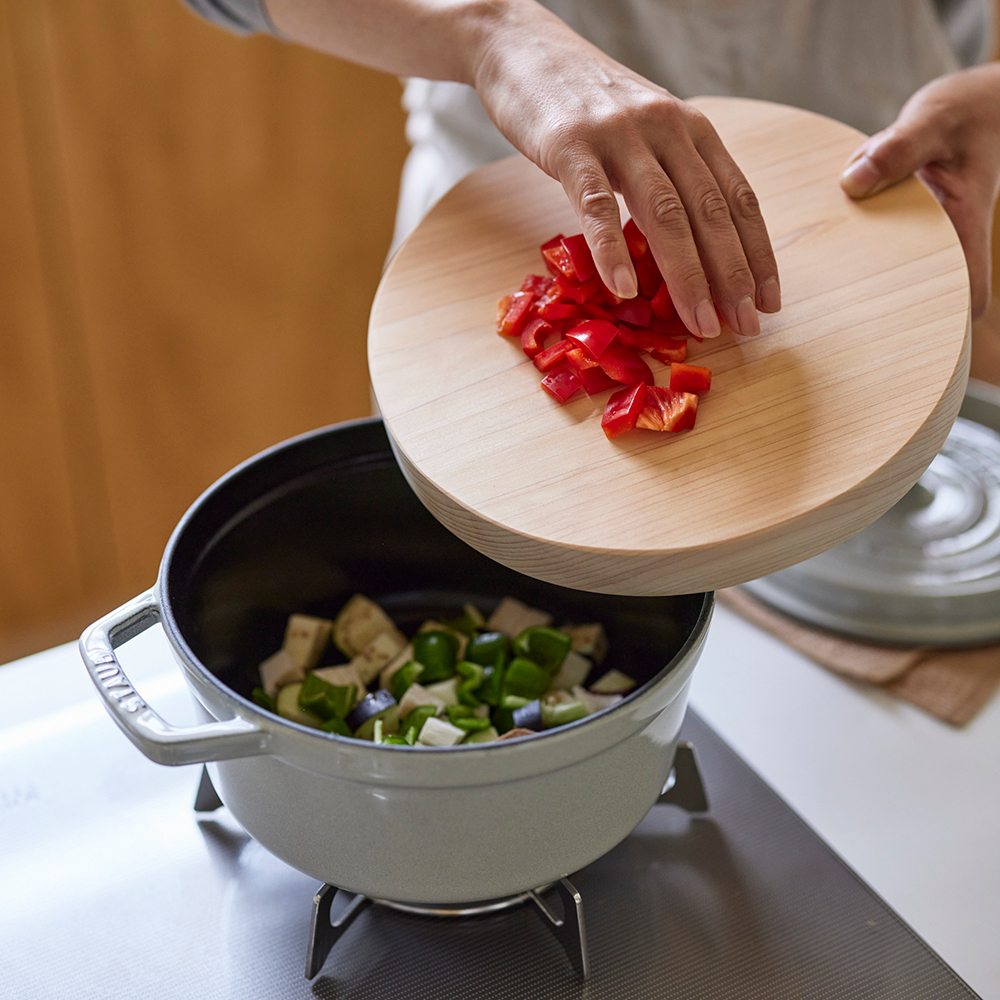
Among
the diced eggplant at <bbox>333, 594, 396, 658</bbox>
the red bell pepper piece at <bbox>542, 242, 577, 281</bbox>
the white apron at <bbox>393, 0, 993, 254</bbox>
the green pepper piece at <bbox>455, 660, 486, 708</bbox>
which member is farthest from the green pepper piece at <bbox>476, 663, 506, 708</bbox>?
the white apron at <bbox>393, 0, 993, 254</bbox>

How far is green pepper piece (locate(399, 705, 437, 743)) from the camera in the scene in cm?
67

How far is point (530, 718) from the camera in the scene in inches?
27.0

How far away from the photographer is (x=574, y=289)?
2.16ft

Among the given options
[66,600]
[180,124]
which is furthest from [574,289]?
[66,600]

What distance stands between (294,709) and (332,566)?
0.48ft

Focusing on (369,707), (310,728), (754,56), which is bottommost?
(369,707)

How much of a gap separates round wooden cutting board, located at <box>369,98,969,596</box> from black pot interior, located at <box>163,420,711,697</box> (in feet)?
0.31

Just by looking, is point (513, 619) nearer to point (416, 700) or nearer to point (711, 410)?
point (416, 700)

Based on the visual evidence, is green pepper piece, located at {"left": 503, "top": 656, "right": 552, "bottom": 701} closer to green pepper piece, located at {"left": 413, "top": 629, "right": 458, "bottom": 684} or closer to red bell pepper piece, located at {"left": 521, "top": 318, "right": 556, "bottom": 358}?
green pepper piece, located at {"left": 413, "top": 629, "right": 458, "bottom": 684}

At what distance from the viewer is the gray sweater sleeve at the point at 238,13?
89 cm

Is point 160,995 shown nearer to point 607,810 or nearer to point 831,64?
point 607,810

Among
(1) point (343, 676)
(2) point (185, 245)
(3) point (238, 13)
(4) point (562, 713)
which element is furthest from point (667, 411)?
(2) point (185, 245)

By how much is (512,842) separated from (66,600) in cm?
189

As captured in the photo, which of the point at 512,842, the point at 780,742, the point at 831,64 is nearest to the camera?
the point at 512,842
